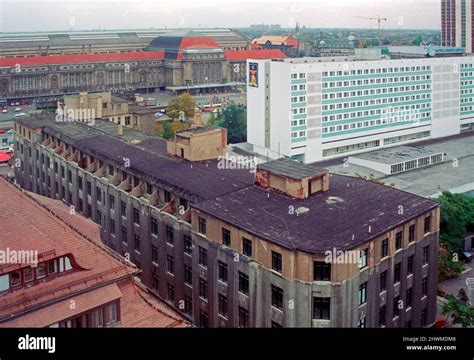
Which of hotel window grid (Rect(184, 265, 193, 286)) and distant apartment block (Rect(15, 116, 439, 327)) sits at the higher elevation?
distant apartment block (Rect(15, 116, 439, 327))

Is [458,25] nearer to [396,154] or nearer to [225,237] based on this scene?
[396,154]

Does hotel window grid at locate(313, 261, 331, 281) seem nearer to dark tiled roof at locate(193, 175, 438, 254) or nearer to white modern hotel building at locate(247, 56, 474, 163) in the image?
dark tiled roof at locate(193, 175, 438, 254)

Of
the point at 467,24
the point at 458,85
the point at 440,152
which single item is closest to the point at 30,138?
the point at 440,152

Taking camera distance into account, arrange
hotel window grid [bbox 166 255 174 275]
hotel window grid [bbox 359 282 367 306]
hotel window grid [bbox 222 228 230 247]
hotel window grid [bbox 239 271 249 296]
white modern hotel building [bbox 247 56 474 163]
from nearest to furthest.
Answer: hotel window grid [bbox 359 282 367 306], hotel window grid [bbox 239 271 249 296], hotel window grid [bbox 222 228 230 247], hotel window grid [bbox 166 255 174 275], white modern hotel building [bbox 247 56 474 163]

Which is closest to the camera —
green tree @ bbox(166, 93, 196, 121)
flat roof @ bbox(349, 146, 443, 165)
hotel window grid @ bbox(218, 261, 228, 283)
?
hotel window grid @ bbox(218, 261, 228, 283)

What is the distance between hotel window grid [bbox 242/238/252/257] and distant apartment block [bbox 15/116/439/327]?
0.07 ft

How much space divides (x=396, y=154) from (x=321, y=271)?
17375mm

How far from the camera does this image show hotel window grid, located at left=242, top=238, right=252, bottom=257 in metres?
10.2

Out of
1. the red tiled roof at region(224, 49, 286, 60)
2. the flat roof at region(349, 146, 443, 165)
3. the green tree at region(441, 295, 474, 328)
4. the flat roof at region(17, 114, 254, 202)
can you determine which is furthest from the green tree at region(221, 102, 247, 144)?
the red tiled roof at region(224, 49, 286, 60)

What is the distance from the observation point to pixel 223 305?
11039 mm

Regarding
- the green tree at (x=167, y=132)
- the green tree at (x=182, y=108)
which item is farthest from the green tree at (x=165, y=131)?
the green tree at (x=182, y=108)

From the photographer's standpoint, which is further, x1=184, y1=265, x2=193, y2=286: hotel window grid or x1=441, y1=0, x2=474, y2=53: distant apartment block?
x1=441, y1=0, x2=474, y2=53: distant apartment block

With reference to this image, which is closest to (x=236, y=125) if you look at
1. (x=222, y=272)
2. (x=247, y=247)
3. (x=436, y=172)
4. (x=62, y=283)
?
(x=436, y=172)

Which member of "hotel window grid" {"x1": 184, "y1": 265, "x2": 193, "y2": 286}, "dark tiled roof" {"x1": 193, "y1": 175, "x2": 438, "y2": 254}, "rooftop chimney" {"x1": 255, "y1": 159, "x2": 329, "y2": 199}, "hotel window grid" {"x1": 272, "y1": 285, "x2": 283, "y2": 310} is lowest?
"hotel window grid" {"x1": 184, "y1": 265, "x2": 193, "y2": 286}
